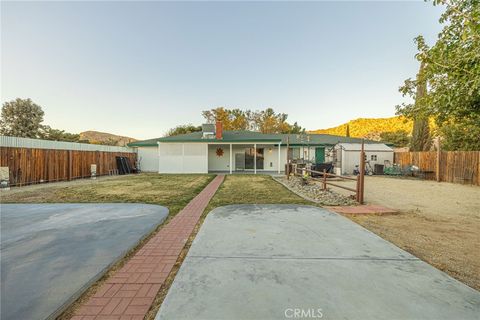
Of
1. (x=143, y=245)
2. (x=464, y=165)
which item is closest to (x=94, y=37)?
(x=143, y=245)

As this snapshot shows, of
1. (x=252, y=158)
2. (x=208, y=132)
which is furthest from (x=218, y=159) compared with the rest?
(x=252, y=158)

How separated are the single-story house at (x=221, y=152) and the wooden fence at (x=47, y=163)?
4.52 metres

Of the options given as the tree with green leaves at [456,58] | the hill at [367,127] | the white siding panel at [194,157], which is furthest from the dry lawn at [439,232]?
the hill at [367,127]

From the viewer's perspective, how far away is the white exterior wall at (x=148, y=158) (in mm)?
20531

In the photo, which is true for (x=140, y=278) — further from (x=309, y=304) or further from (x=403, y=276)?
(x=403, y=276)

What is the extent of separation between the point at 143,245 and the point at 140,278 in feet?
3.55

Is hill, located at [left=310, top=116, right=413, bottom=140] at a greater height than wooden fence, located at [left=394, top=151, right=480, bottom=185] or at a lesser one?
greater

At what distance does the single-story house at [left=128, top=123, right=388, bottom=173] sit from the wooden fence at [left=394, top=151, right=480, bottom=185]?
649 centimetres

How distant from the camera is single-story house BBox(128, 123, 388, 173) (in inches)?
691

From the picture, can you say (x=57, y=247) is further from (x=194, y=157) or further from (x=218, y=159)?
(x=218, y=159)

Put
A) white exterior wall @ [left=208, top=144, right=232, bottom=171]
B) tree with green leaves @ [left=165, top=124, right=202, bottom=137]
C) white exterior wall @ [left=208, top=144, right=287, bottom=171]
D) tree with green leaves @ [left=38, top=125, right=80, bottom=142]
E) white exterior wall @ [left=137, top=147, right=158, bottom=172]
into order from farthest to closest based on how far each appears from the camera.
→ 1. tree with green leaves @ [left=165, top=124, right=202, bottom=137]
2. tree with green leaves @ [left=38, top=125, right=80, bottom=142]
3. white exterior wall @ [left=137, top=147, right=158, bottom=172]
4. white exterior wall @ [left=208, top=144, right=232, bottom=171]
5. white exterior wall @ [left=208, top=144, right=287, bottom=171]

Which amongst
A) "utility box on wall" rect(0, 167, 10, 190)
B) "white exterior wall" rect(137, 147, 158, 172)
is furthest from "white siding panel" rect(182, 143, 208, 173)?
"utility box on wall" rect(0, 167, 10, 190)

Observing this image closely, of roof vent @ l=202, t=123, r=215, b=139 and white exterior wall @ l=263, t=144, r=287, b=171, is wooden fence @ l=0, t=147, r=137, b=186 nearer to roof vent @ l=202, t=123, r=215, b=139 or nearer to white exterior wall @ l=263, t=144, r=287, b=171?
roof vent @ l=202, t=123, r=215, b=139

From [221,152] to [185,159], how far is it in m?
3.53
